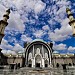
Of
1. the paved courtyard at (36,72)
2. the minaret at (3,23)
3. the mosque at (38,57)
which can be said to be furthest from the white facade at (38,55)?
the paved courtyard at (36,72)

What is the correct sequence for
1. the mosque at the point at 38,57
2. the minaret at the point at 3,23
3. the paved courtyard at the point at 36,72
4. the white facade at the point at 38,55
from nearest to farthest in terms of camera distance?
1. the paved courtyard at the point at 36,72
2. the minaret at the point at 3,23
3. the mosque at the point at 38,57
4. the white facade at the point at 38,55

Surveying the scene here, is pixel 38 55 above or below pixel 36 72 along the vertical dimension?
above

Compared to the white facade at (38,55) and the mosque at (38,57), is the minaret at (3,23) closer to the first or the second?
the mosque at (38,57)

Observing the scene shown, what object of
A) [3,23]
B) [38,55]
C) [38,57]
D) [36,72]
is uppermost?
[3,23]

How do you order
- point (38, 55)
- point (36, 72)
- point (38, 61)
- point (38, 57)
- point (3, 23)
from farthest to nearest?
point (38, 55)
point (38, 57)
point (38, 61)
point (3, 23)
point (36, 72)

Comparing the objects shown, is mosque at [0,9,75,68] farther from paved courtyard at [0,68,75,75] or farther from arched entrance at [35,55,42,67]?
paved courtyard at [0,68,75,75]

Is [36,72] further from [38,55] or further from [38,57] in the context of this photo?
[38,55]

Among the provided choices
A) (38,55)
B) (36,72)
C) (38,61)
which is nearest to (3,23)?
(38,55)

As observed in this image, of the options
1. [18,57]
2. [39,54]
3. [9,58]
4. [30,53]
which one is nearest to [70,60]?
[39,54]

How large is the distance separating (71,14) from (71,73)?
21.4m

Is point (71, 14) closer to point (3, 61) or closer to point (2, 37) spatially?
point (2, 37)

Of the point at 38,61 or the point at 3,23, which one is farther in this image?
the point at 38,61

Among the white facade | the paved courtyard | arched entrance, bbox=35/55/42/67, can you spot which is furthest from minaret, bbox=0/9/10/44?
arched entrance, bbox=35/55/42/67

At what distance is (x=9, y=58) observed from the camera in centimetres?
4253
